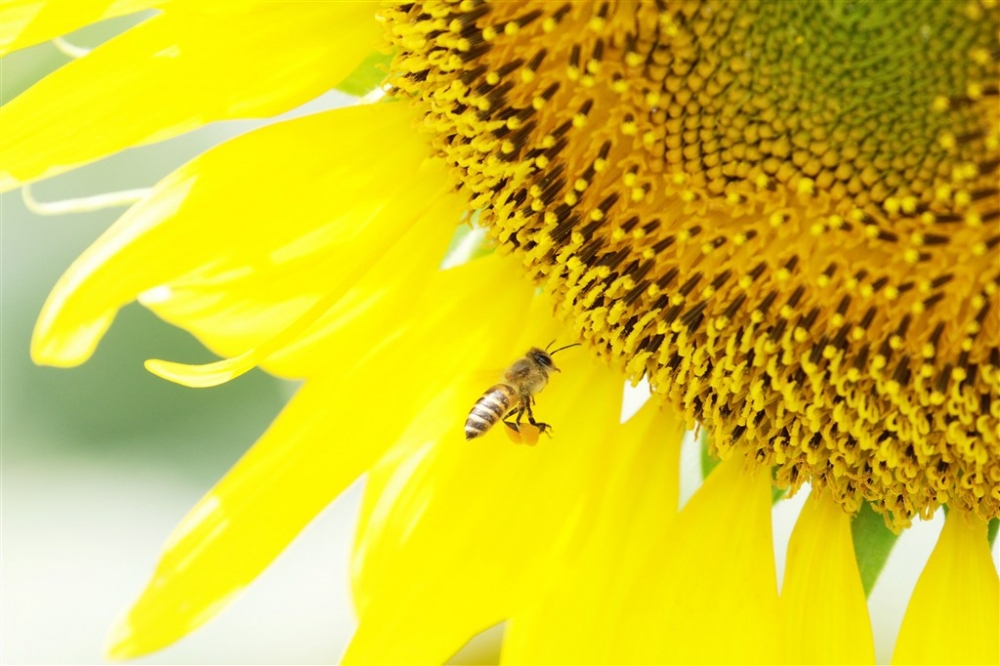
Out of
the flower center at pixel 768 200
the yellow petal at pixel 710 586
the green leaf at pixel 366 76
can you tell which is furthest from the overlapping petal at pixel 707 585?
the green leaf at pixel 366 76

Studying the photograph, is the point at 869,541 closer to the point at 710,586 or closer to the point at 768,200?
the point at 710,586

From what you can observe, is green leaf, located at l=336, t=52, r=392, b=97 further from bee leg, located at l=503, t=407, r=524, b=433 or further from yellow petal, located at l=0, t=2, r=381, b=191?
bee leg, located at l=503, t=407, r=524, b=433

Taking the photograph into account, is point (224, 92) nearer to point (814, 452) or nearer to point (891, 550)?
point (814, 452)

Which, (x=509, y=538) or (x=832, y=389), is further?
(x=509, y=538)

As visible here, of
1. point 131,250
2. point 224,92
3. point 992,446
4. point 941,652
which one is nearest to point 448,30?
point 224,92

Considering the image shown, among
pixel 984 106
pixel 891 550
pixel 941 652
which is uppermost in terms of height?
pixel 984 106

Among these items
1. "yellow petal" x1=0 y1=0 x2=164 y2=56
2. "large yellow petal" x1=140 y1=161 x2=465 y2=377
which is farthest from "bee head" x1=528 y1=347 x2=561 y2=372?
"yellow petal" x1=0 y1=0 x2=164 y2=56

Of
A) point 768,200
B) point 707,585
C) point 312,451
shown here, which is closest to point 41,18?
point 312,451
